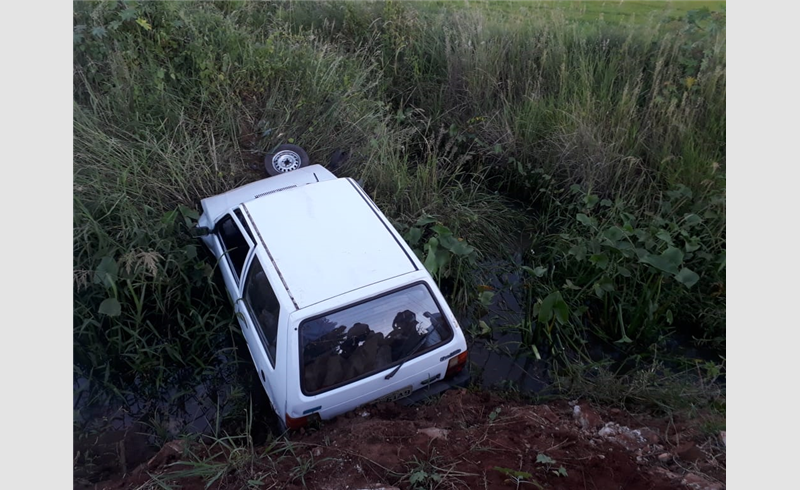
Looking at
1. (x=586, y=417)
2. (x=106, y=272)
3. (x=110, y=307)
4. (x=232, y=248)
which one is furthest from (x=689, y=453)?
(x=106, y=272)

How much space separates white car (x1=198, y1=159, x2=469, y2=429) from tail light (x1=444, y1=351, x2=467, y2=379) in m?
0.01

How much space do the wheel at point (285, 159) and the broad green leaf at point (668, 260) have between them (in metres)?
3.73

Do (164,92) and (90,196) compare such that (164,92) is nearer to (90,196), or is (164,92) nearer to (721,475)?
(90,196)

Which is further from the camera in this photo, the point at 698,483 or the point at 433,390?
the point at 433,390

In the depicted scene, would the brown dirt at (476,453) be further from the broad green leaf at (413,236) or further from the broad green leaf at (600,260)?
the broad green leaf at (413,236)

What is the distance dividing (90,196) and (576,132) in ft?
17.1

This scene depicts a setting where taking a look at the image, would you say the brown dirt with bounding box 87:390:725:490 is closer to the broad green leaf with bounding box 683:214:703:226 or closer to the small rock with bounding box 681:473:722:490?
the small rock with bounding box 681:473:722:490

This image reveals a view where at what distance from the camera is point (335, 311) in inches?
141

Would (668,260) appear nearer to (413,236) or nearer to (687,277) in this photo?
(687,277)

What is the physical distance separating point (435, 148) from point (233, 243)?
2912 millimetres

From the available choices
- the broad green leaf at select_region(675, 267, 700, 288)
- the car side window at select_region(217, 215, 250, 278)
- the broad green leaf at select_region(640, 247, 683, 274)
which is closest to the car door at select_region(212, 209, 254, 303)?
the car side window at select_region(217, 215, 250, 278)

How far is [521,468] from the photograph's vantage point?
3.25 metres

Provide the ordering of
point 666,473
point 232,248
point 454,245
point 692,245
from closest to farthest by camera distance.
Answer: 1. point 666,473
2. point 232,248
3. point 692,245
4. point 454,245

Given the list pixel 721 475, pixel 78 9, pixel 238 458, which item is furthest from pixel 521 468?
pixel 78 9
